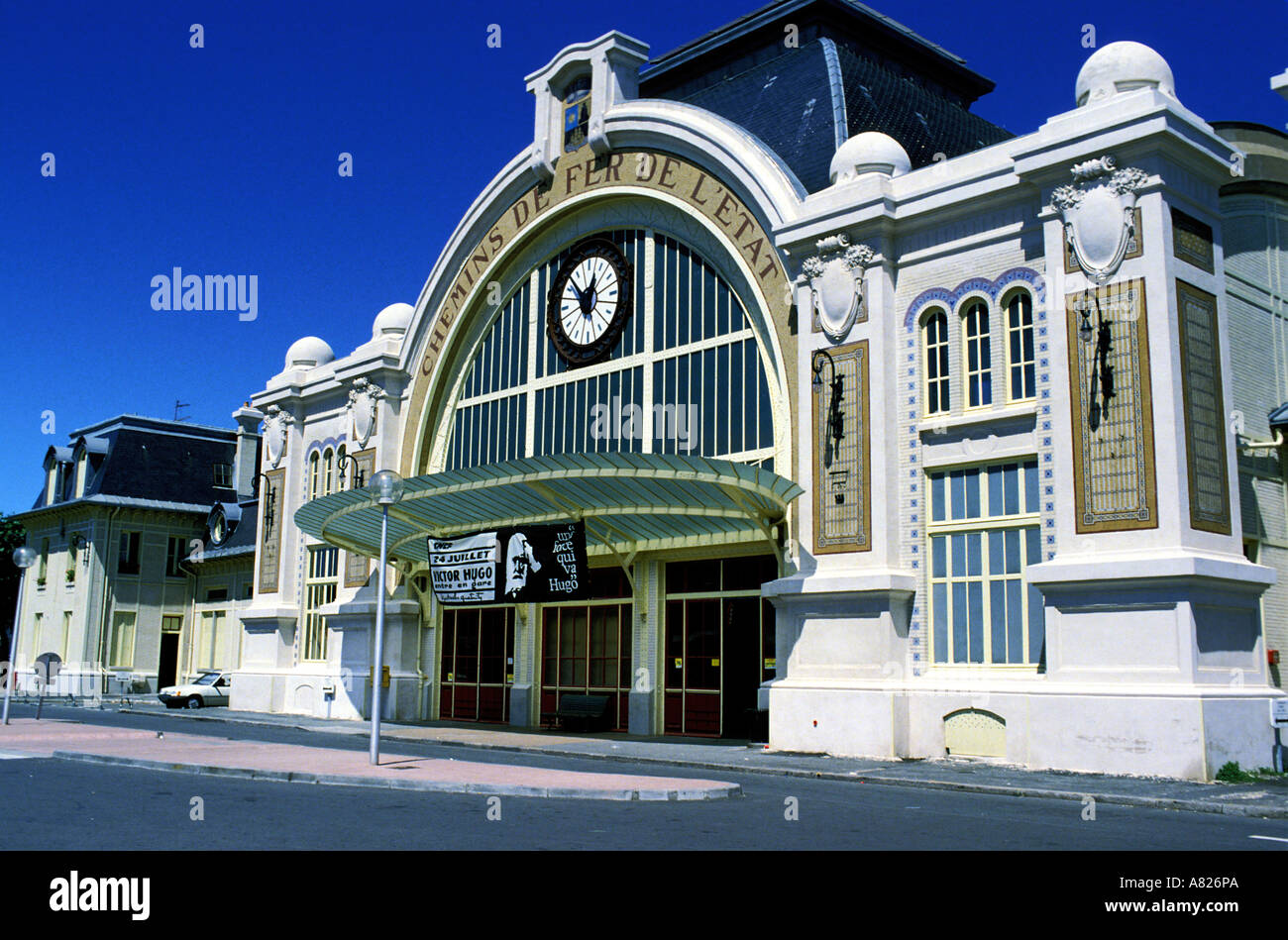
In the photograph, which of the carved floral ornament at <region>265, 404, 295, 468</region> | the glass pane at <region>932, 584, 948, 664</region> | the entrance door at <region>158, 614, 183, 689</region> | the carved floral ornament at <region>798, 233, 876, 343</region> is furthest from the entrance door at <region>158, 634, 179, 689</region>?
the glass pane at <region>932, 584, 948, 664</region>

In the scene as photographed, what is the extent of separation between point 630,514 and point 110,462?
37.0m

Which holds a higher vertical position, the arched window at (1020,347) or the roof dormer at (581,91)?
the roof dormer at (581,91)

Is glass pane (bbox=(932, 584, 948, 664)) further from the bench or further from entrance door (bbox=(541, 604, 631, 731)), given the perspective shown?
the bench

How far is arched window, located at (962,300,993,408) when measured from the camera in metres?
20.7

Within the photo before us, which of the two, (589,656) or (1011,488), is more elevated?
(1011,488)

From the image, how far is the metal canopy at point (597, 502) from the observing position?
A: 72.3 feet

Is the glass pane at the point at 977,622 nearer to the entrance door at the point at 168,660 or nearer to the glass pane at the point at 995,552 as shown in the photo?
the glass pane at the point at 995,552

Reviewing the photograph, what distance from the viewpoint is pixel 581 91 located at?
29938 mm

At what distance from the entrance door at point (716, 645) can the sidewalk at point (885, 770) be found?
0.94 m

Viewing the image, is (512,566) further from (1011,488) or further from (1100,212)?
(1100,212)

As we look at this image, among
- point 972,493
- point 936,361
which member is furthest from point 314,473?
point 972,493

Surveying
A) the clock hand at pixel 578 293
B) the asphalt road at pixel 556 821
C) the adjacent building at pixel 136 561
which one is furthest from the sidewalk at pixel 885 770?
the adjacent building at pixel 136 561

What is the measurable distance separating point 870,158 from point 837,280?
240 centimetres
